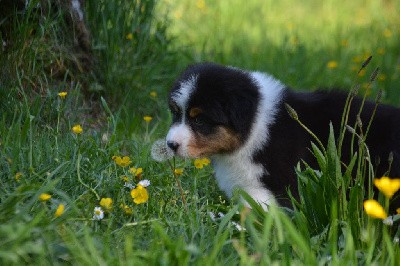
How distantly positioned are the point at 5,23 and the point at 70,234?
2526 millimetres

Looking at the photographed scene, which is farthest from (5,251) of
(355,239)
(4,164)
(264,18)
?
(264,18)

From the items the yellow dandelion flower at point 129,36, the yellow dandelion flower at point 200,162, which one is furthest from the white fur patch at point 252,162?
the yellow dandelion flower at point 129,36

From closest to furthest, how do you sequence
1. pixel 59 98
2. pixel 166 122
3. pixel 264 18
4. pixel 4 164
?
pixel 4 164
pixel 59 98
pixel 166 122
pixel 264 18

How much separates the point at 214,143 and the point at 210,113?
18cm

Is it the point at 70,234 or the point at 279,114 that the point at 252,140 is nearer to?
the point at 279,114

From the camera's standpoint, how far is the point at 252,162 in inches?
181

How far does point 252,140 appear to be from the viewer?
181 inches

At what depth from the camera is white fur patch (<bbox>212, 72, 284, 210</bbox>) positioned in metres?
4.58

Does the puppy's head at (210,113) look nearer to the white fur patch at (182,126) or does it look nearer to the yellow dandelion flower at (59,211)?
the white fur patch at (182,126)

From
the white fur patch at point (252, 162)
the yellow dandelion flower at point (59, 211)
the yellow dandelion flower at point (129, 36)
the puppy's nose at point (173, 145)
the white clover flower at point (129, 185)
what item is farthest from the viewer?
the yellow dandelion flower at point (129, 36)

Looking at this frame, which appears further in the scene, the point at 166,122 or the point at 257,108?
the point at 166,122

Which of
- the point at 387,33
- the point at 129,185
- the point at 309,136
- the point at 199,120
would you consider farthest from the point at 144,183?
the point at 387,33

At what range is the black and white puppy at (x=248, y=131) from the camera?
452 centimetres

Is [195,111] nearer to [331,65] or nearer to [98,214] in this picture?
[98,214]
